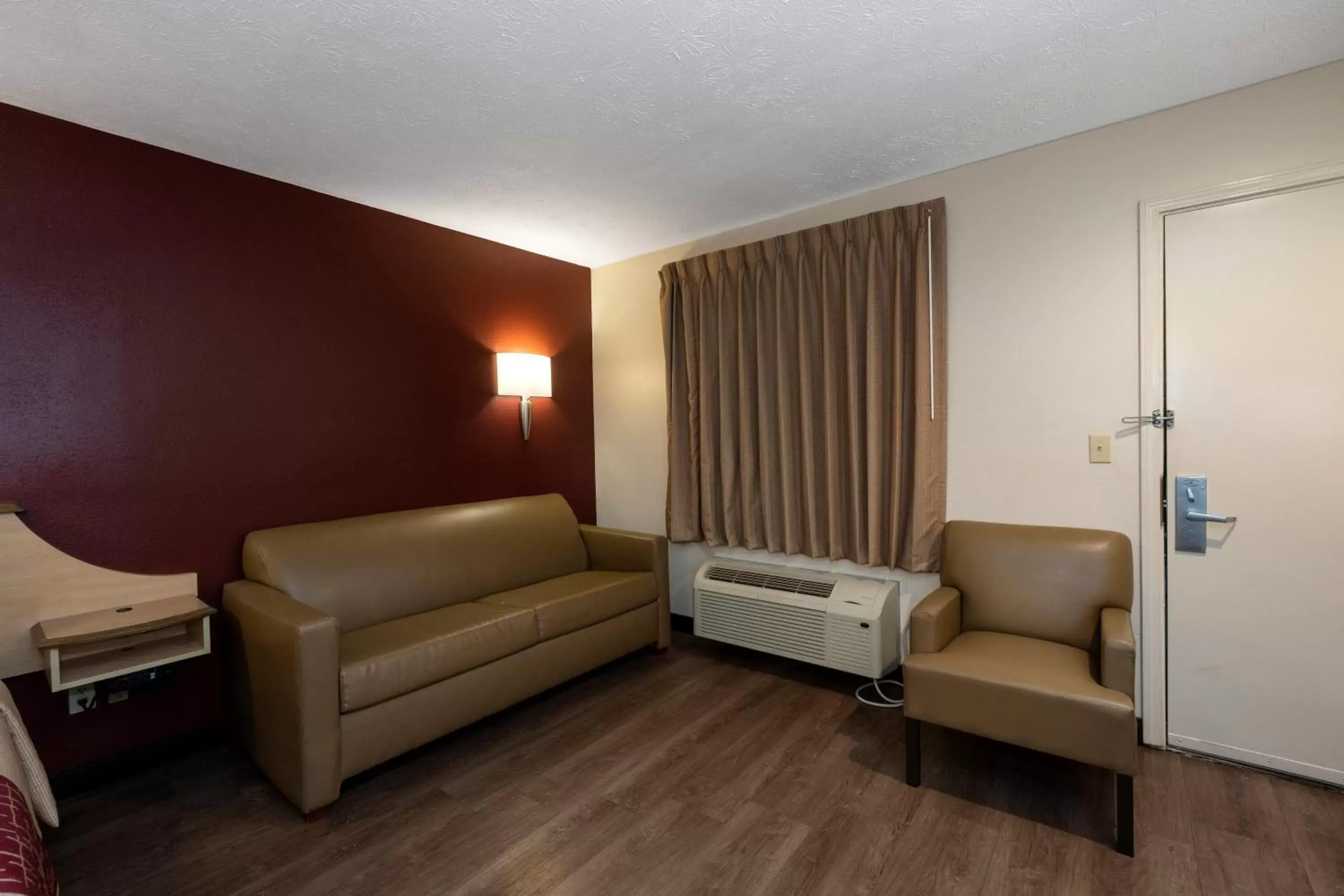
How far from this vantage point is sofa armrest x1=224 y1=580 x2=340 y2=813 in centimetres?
190

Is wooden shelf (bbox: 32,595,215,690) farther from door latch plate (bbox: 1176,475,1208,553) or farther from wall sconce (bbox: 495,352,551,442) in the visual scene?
door latch plate (bbox: 1176,475,1208,553)

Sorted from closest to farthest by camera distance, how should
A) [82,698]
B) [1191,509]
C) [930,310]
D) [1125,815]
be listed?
1. [1125,815]
2. [82,698]
3. [1191,509]
4. [930,310]

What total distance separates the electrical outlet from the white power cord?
121 inches

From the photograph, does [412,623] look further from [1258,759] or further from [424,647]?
[1258,759]

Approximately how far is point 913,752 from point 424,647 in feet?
6.01

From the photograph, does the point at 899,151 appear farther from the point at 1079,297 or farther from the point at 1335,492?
the point at 1335,492

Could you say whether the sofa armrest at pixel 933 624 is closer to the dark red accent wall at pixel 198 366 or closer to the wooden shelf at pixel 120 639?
the dark red accent wall at pixel 198 366

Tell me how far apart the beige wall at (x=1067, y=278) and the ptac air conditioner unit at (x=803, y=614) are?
0.60 meters

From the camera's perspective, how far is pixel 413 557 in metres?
2.78

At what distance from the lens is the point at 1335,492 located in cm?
200

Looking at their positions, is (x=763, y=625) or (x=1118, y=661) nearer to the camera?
(x=1118, y=661)

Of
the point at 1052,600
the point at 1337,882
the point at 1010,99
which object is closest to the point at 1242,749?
the point at 1337,882

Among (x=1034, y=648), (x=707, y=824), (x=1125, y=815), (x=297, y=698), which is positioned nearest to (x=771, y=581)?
(x=1034, y=648)

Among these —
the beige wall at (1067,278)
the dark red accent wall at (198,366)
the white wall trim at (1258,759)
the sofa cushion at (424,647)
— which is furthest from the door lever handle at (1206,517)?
the dark red accent wall at (198,366)
